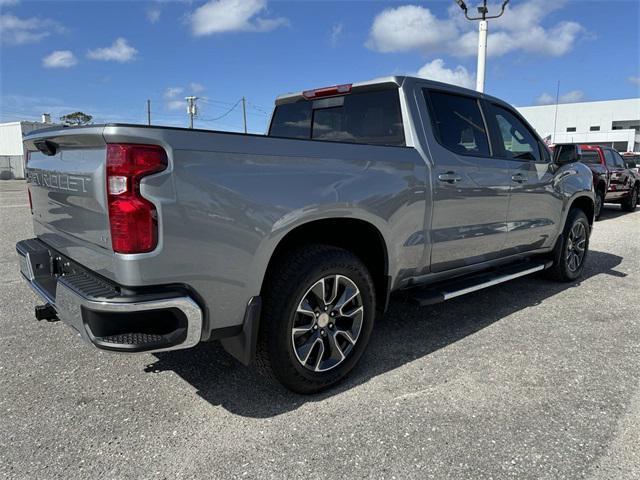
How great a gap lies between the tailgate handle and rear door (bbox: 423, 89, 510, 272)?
2.38 metres

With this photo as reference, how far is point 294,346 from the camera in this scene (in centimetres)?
276

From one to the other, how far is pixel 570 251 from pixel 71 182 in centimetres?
510

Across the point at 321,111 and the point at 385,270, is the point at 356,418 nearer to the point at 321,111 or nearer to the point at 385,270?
the point at 385,270

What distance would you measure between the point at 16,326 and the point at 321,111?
10.1ft

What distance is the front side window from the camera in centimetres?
432

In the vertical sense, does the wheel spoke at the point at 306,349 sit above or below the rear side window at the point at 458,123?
below

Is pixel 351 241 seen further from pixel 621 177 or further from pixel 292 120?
pixel 621 177

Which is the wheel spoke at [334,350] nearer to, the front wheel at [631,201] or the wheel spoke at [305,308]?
the wheel spoke at [305,308]

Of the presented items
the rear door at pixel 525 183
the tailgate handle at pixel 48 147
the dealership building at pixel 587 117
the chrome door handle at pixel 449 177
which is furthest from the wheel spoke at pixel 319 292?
the dealership building at pixel 587 117

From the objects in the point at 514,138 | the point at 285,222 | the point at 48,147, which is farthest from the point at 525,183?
the point at 48,147

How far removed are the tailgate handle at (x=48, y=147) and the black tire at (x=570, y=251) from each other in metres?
4.81

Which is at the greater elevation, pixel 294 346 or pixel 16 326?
pixel 294 346

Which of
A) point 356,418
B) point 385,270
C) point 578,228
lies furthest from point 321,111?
point 578,228

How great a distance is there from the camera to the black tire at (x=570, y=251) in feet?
17.3
